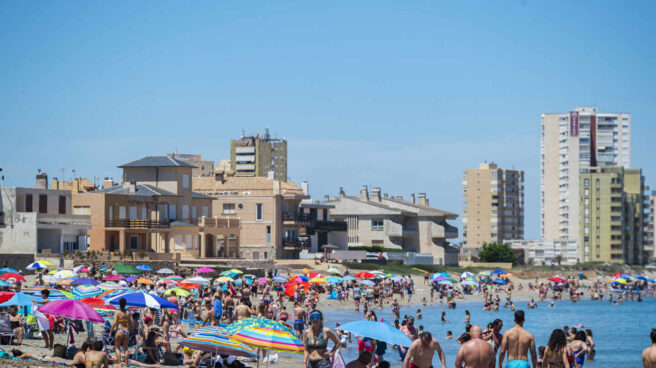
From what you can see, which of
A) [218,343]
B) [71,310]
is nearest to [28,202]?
[71,310]

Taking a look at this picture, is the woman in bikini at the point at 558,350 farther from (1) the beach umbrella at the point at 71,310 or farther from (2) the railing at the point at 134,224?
(2) the railing at the point at 134,224

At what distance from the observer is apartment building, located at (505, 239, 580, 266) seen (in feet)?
448

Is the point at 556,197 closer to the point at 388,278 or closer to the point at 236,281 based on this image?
the point at 388,278

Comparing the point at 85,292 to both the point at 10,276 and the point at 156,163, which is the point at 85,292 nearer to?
the point at 10,276

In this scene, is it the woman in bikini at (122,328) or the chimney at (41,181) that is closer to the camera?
the woman in bikini at (122,328)

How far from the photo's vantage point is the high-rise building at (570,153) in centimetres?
15129

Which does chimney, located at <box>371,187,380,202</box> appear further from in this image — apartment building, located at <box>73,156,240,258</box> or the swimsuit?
the swimsuit

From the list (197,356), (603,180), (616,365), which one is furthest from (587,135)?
(197,356)

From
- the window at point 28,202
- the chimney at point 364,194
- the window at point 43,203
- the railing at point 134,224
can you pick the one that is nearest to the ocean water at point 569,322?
the railing at point 134,224

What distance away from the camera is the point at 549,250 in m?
137

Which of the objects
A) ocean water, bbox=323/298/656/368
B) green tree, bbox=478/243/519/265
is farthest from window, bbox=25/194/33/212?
green tree, bbox=478/243/519/265

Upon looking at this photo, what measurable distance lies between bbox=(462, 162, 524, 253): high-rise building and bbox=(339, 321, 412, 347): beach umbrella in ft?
446

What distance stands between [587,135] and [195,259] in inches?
4387

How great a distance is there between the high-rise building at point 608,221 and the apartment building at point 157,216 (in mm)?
79982
